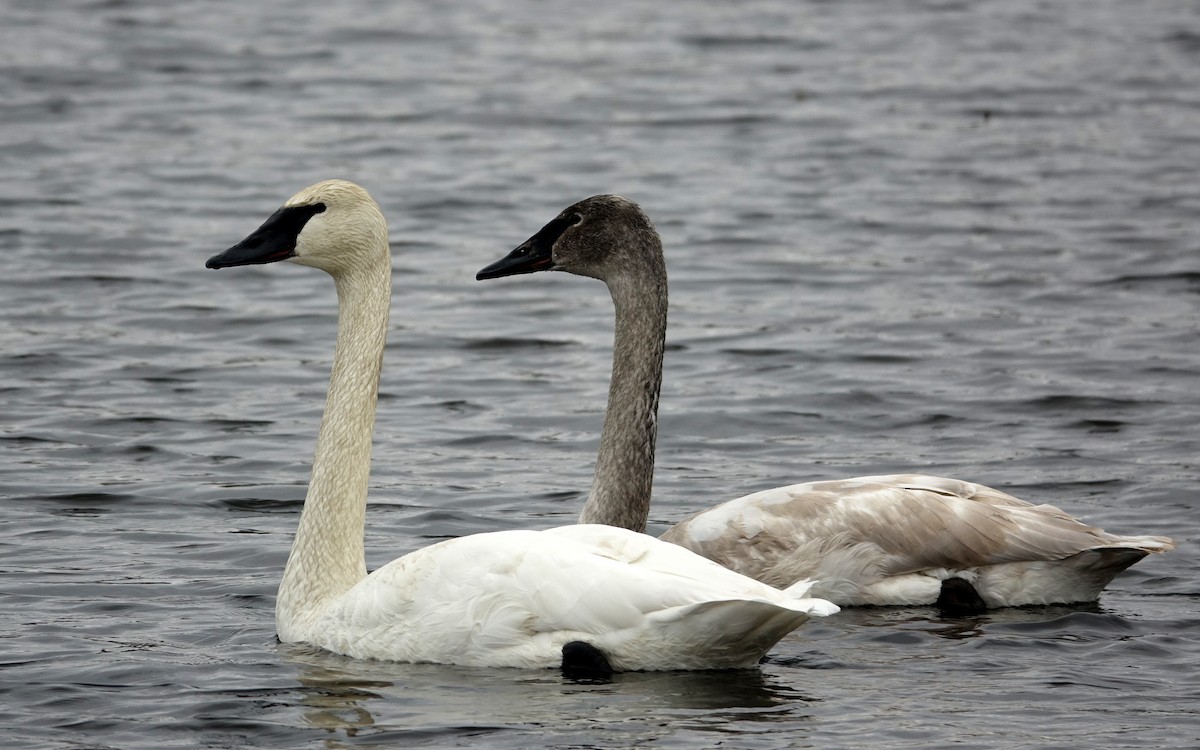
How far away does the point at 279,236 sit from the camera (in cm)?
783

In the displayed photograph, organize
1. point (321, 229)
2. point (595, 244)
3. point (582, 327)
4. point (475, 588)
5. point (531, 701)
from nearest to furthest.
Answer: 1. point (531, 701)
2. point (475, 588)
3. point (321, 229)
4. point (595, 244)
5. point (582, 327)

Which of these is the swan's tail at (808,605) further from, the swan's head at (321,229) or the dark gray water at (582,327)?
the swan's head at (321,229)

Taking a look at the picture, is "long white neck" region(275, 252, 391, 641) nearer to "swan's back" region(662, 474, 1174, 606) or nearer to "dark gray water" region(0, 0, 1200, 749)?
"dark gray water" region(0, 0, 1200, 749)

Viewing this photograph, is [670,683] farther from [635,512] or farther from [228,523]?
[228,523]

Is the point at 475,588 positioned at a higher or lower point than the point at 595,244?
lower

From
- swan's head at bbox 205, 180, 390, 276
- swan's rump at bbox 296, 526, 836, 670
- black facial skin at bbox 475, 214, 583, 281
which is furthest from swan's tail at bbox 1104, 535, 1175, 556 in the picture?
swan's head at bbox 205, 180, 390, 276

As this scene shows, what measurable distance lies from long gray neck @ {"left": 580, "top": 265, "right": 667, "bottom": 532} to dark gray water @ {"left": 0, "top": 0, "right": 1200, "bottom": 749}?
1.07 metres

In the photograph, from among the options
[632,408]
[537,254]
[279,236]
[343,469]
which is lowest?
[343,469]

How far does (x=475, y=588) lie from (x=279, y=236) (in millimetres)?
1701

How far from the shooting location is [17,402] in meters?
11.9

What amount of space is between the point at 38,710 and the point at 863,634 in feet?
10.1

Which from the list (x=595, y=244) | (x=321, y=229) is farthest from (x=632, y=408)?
(x=321, y=229)

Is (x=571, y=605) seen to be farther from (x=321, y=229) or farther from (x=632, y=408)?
(x=632, y=408)

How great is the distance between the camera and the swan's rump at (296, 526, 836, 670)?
6.74m
